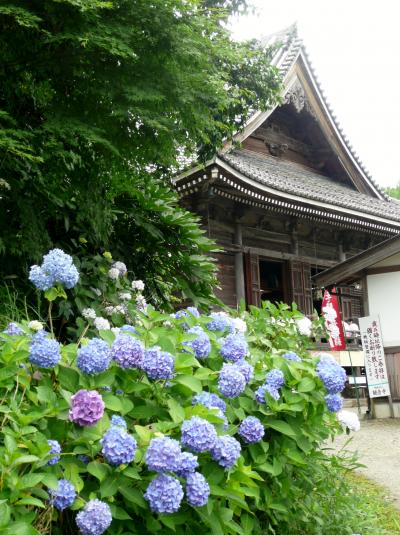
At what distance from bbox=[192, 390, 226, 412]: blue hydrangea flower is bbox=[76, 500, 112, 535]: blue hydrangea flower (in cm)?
48

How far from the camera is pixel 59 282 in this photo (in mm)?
2225

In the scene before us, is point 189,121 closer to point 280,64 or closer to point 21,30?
point 21,30

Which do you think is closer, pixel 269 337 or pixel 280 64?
pixel 269 337

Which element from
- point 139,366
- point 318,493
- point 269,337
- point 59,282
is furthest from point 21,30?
point 318,493

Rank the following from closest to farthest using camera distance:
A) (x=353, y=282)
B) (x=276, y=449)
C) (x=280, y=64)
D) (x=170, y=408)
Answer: (x=170, y=408) < (x=276, y=449) < (x=353, y=282) < (x=280, y=64)

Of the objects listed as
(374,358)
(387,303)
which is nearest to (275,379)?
(374,358)

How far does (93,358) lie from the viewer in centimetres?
177

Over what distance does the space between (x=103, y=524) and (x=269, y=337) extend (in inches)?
80.4

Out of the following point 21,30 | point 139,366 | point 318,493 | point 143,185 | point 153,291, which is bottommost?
point 318,493

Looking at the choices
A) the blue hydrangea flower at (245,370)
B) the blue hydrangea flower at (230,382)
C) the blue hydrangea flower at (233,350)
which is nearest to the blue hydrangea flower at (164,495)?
the blue hydrangea flower at (230,382)

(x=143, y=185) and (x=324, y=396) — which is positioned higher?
(x=143, y=185)

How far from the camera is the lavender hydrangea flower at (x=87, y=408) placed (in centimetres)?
166

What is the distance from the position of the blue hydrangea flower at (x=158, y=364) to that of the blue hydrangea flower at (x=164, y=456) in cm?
32

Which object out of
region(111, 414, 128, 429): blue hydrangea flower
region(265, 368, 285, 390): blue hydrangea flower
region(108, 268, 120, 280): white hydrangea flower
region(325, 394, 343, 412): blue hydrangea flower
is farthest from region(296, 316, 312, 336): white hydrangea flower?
region(111, 414, 128, 429): blue hydrangea flower
